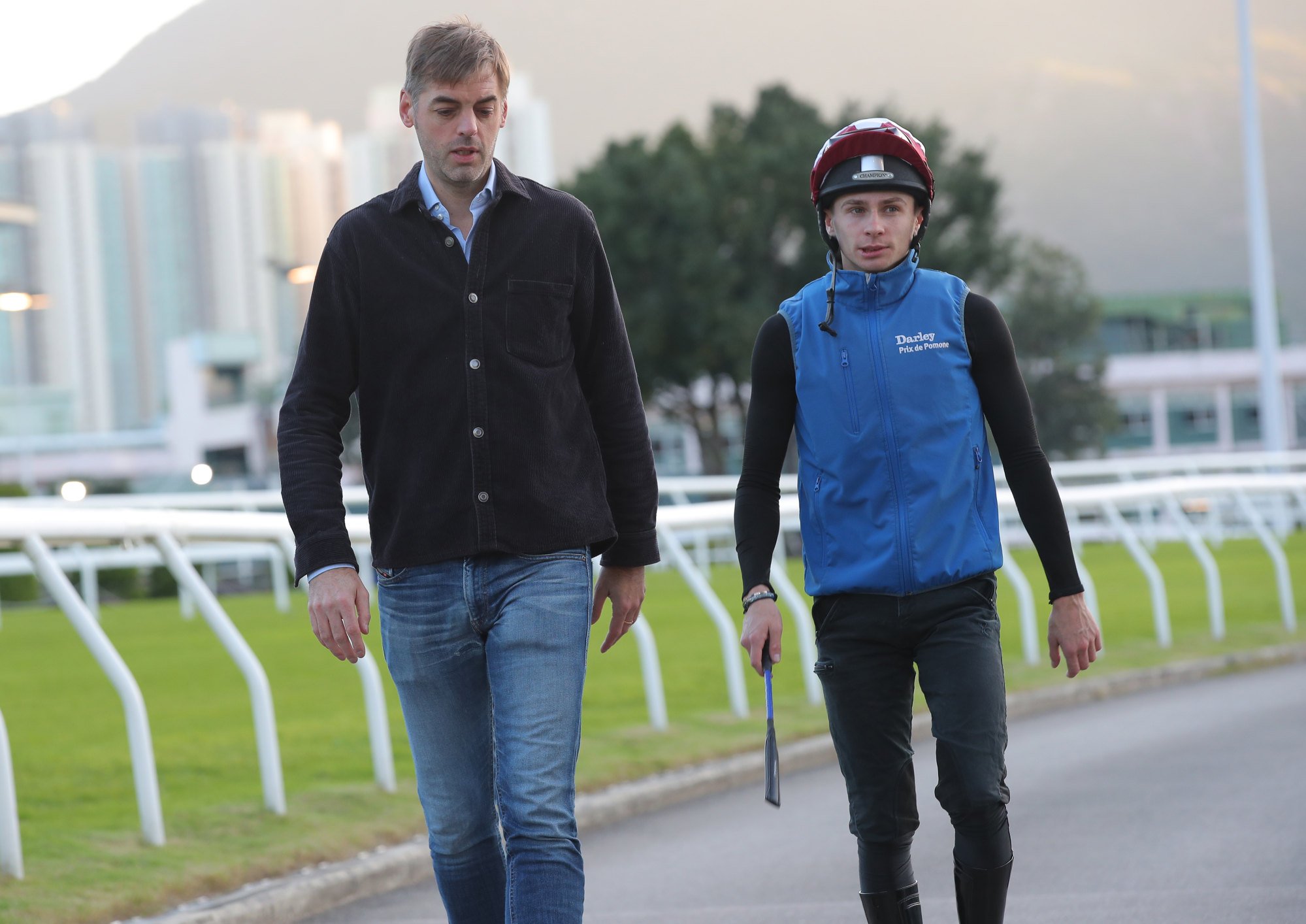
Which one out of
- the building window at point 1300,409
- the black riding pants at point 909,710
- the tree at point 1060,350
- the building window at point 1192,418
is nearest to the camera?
the black riding pants at point 909,710

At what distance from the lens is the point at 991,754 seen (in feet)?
12.0

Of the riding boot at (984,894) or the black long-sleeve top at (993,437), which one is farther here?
the black long-sleeve top at (993,437)

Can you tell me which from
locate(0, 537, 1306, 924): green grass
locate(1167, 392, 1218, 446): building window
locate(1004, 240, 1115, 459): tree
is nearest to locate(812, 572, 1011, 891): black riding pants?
locate(0, 537, 1306, 924): green grass

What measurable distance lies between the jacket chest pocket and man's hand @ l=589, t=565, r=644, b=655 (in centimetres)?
47

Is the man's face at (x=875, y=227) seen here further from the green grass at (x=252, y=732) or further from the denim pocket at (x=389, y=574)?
the green grass at (x=252, y=732)

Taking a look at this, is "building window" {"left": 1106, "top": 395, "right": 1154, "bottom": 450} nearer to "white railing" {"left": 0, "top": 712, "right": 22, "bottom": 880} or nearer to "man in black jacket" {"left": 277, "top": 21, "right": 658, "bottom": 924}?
"white railing" {"left": 0, "top": 712, "right": 22, "bottom": 880}

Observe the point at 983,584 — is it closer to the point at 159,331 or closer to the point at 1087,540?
the point at 1087,540

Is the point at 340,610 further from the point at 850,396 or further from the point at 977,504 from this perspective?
the point at 977,504

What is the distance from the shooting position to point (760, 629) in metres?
3.81

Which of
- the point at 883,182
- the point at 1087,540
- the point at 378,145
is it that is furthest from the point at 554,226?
the point at 378,145

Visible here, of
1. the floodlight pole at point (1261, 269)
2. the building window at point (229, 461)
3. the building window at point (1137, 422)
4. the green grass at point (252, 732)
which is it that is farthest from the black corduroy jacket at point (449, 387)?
the building window at point (1137, 422)

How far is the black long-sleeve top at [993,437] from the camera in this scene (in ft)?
12.4

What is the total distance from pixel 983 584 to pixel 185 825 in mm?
3494

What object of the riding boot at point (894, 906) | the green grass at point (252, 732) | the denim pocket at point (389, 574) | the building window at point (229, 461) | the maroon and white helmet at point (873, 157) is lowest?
the green grass at point (252, 732)
